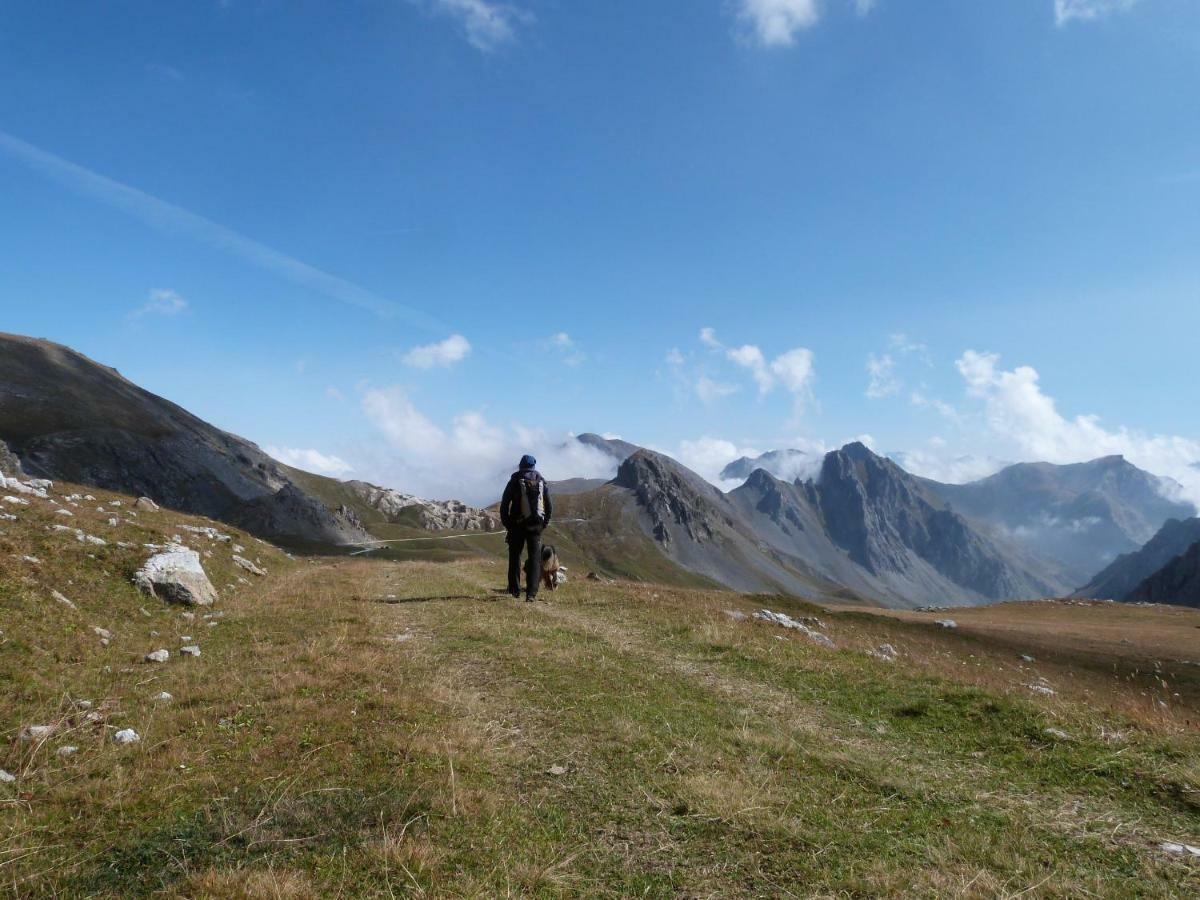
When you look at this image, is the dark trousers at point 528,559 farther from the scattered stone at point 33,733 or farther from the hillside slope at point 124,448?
the hillside slope at point 124,448

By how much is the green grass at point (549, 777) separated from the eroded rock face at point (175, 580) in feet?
7.26

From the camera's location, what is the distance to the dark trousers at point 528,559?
21188 millimetres

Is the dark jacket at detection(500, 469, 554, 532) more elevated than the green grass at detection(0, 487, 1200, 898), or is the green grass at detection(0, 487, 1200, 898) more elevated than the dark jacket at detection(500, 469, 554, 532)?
the dark jacket at detection(500, 469, 554, 532)

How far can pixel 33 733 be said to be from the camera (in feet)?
24.7

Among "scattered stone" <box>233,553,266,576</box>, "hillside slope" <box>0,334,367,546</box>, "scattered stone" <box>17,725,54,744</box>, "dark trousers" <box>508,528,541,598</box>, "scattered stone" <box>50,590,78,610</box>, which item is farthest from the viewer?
"hillside slope" <box>0,334,367,546</box>

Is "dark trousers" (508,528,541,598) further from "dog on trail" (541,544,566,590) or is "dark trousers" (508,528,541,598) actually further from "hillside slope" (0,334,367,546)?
"hillside slope" (0,334,367,546)

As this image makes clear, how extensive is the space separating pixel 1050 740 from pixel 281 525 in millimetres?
166706

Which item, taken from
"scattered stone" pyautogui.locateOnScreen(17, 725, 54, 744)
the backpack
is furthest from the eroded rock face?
"scattered stone" pyautogui.locateOnScreen(17, 725, 54, 744)

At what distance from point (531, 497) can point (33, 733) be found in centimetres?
1364

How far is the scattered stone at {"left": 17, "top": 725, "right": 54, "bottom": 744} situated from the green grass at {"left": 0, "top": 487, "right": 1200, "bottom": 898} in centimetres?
28

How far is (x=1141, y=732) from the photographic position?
9.79 meters

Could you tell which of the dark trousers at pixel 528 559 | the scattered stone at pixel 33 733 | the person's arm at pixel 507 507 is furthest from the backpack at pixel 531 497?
the scattered stone at pixel 33 733

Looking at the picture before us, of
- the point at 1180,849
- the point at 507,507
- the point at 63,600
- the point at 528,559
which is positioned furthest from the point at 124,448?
the point at 1180,849

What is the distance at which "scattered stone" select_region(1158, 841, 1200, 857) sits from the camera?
231 inches
